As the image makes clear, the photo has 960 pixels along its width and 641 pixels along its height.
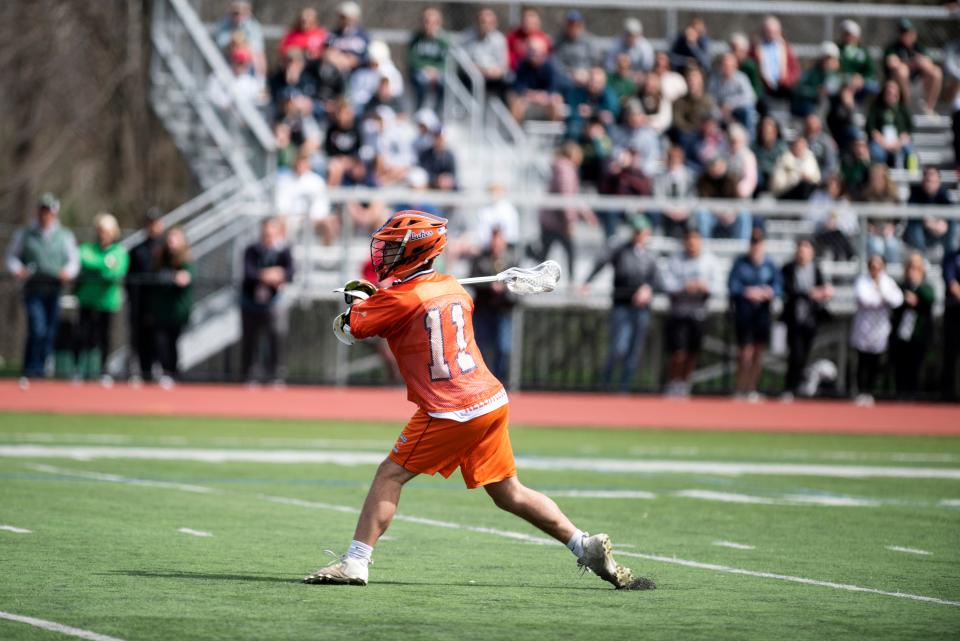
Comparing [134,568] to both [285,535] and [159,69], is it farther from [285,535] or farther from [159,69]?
[159,69]

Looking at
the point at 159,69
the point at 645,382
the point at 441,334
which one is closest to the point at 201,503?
the point at 441,334

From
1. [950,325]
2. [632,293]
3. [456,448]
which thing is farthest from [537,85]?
[456,448]

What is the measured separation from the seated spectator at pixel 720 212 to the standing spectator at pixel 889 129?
2.72 metres

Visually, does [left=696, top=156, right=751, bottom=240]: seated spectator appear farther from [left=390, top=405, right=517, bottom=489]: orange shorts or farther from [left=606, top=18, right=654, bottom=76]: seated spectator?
[left=390, top=405, right=517, bottom=489]: orange shorts

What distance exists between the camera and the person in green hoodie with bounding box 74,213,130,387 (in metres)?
21.6

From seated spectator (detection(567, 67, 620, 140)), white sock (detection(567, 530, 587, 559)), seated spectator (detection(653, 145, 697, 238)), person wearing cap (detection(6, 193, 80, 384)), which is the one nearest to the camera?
white sock (detection(567, 530, 587, 559))

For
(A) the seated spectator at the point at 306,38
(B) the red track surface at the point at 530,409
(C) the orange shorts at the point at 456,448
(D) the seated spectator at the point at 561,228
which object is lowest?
(B) the red track surface at the point at 530,409

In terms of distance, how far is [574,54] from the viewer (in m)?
25.4

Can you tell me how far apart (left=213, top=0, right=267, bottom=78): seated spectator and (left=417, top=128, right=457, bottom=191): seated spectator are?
137 inches

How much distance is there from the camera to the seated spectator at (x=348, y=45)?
79.7 feet

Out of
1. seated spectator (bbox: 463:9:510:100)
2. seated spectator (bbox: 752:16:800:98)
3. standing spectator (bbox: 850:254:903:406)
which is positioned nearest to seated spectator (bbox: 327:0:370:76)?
seated spectator (bbox: 463:9:510:100)

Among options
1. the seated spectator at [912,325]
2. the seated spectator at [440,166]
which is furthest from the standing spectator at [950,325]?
the seated spectator at [440,166]

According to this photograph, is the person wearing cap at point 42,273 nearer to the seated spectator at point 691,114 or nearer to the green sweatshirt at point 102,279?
the green sweatshirt at point 102,279

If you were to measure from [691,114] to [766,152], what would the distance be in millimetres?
1271
